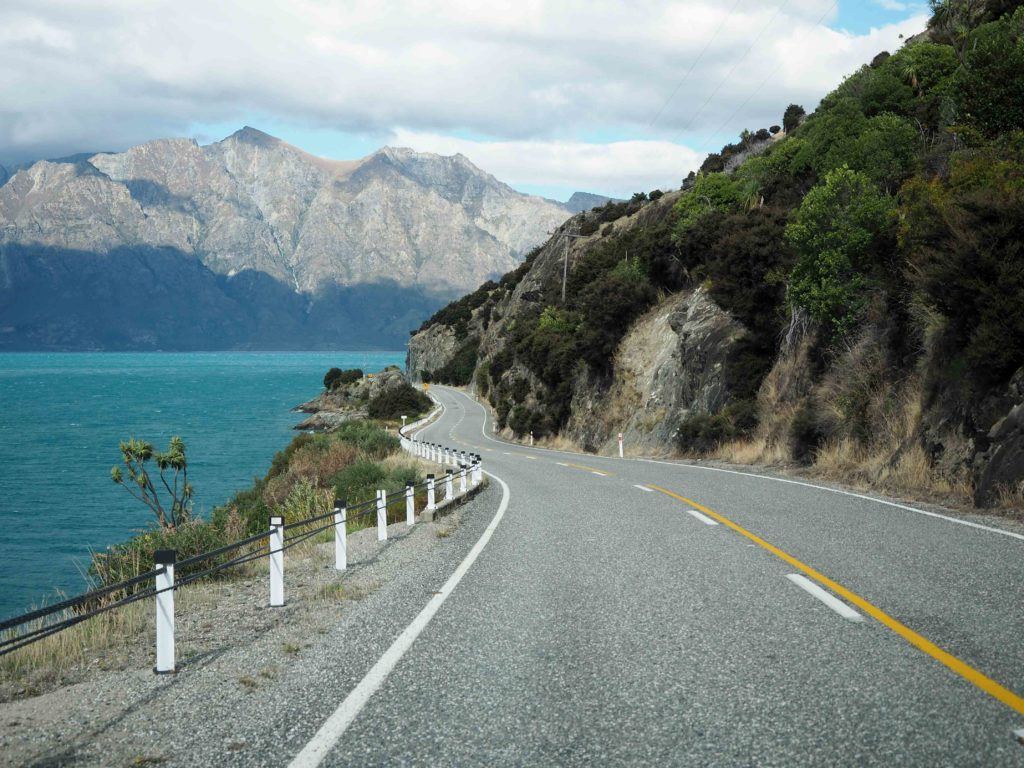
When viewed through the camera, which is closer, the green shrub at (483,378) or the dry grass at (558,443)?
the dry grass at (558,443)

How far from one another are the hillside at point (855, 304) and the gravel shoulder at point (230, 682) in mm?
9570

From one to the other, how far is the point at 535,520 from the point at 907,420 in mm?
8438

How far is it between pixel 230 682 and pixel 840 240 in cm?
2051

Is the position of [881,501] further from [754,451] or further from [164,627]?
[164,627]

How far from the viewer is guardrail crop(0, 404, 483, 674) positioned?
5547 millimetres

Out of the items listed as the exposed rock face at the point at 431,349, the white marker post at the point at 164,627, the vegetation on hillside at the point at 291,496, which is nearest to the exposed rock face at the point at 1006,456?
the vegetation on hillside at the point at 291,496

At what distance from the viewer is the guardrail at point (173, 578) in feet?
18.2

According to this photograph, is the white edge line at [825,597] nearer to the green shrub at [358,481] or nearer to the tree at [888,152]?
the green shrub at [358,481]

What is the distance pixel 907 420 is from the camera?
16891 millimetres

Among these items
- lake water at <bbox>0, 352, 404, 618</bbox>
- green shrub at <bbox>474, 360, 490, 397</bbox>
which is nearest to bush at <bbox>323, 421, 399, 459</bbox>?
lake water at <bbox>0, 352, 404, 618</bbox>

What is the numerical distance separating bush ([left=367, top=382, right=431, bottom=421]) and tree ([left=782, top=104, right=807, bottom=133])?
43.6 metres

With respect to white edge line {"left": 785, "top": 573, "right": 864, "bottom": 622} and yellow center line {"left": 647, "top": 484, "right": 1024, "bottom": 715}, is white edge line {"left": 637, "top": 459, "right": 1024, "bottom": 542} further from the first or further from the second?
white edge line {"left": 785, "top": 573, "right": 864, "bottom": 622}

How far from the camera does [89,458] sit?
2544 inches

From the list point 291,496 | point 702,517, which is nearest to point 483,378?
point 291,496
